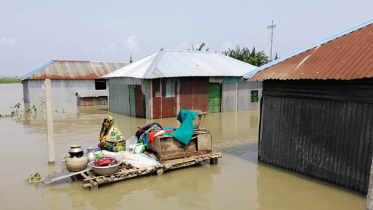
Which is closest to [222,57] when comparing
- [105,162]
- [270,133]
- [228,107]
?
[228,107]

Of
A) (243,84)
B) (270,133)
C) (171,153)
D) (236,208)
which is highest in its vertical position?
(243,84)

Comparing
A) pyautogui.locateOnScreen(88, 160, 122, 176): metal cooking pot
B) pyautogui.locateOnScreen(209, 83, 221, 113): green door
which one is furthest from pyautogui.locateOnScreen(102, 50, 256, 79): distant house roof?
pyautogui.locateOnScreen(88, 160, 122, 176): metal cooking pot

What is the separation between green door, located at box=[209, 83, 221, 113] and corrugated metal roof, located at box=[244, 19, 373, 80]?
37.4ft

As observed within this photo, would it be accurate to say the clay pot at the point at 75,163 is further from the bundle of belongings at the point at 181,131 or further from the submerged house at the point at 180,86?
the submerged house at the point at 180,86

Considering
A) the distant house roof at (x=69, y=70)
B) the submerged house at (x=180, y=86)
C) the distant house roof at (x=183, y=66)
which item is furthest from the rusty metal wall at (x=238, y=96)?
the distant house roof at (x=69, y=70)

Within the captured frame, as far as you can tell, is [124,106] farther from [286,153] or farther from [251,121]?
[286,153]

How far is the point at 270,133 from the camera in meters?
8.36

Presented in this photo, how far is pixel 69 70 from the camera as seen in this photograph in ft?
97.2

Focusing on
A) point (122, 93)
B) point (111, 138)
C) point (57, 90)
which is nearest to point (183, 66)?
point (122, 93)

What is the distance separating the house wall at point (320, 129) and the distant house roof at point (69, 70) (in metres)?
24.9

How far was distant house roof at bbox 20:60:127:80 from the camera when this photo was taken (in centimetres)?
2809

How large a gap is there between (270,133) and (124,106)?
1337 cm

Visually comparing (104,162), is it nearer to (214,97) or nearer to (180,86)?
(180,86)

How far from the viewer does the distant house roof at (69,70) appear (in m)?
28.1
